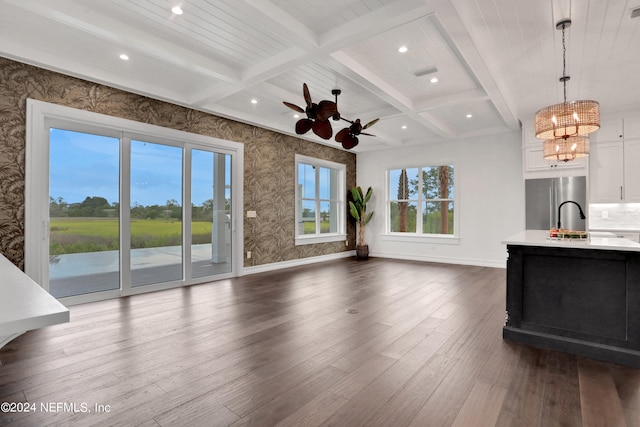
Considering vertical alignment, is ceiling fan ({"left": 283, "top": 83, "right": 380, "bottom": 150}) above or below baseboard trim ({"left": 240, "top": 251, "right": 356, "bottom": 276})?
above

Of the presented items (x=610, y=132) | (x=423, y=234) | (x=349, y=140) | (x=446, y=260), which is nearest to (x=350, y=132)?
(x=349, y=140)

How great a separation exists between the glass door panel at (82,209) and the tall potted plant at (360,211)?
17.4 ft

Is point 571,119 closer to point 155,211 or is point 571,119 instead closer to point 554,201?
point 554,201

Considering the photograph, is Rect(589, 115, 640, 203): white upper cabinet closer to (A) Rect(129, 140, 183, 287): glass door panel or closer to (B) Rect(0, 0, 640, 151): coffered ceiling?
(B) Rect(0, 0, 640, 151): coffered ceiling

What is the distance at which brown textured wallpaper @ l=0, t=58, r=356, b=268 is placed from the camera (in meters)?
3.50

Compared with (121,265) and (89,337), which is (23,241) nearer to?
(121,265)

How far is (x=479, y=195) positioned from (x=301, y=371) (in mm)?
6065

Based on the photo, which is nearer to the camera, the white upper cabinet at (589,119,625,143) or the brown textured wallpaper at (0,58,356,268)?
the brown textured wallpaper at (0,58,356,268)

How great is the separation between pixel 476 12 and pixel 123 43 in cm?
330

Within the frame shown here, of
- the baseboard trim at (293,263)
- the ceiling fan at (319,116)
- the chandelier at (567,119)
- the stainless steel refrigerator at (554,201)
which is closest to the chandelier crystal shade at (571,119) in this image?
the chandelier at (567,119)

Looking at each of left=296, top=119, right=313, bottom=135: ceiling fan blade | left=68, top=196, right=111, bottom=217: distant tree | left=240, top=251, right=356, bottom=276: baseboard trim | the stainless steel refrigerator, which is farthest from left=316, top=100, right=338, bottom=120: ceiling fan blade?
the stainless steel refrigerator

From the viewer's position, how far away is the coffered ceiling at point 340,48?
2.79 metres

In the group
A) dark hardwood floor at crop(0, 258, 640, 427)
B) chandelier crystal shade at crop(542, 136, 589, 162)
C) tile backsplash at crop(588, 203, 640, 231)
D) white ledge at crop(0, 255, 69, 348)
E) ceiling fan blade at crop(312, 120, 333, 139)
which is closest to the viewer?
white ledge at crop(0, 255, 69, 348)

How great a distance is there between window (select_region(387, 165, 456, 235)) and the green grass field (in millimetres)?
5039
